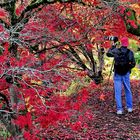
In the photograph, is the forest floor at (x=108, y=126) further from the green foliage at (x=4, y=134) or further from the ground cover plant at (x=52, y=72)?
the green foliage at (x=4, y=134)

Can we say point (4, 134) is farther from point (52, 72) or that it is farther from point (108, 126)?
point (52, 72)

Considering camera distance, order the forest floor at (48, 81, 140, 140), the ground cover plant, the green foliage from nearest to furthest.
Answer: the ground cover plant
the forest floor at (48, 81, 140, 140)
the green foliage

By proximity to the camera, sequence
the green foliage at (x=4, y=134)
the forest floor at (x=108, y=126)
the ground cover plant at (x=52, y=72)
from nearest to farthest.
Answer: the ground cover plant at (x=52, y=72) < the forest floor at (x=108, y=126) < the green foliage at (x=4, y=134)

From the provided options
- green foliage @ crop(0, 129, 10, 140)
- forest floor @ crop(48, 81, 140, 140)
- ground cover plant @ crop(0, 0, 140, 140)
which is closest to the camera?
ground cover plant @ crop(0, 0, 140, 140)

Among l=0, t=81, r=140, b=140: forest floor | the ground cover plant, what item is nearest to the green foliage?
the ground cover plant

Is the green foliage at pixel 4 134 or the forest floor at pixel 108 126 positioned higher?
the forest floor at pixel 108 126

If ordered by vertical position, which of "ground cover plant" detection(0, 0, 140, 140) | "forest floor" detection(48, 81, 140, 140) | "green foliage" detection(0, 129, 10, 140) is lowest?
"green foliage" detection(0, 129, 10, 140)

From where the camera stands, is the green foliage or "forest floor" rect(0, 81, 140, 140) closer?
"forest floor" rect(0, 81, 140, 140)

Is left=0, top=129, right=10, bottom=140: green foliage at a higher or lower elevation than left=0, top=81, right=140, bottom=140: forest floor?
lower

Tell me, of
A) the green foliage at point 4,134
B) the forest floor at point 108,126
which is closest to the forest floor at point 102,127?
the forest floor at point 108,126

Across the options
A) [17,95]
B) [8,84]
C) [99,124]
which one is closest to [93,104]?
[99,124]

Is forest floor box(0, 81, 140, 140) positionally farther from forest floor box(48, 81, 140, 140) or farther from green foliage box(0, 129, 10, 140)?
green foliage box(0, 129, 10, 140)

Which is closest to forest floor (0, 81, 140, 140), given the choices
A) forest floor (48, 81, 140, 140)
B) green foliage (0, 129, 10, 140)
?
forest floor (48, 81, 140, 140)

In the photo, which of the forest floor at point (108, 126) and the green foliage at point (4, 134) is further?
the green foliage at point (4, 134)
